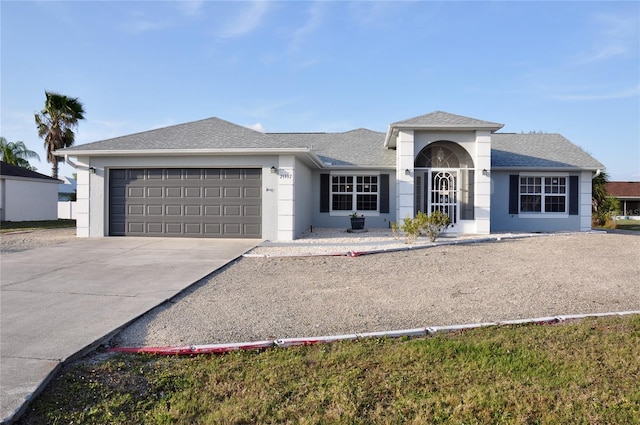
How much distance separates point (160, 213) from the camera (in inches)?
581

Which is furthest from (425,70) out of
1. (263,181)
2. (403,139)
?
(263,181)

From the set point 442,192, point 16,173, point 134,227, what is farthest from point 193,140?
point 16,173

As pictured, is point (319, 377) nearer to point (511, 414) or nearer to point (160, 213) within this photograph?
point (511, 414)

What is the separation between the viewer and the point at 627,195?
42.7m

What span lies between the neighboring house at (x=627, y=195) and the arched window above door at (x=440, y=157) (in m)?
34.5

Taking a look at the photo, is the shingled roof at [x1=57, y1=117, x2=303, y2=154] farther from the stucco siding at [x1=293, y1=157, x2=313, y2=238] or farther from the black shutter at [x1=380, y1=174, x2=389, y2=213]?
the black shutter at [x1=380, y1=174, x2=389, y2=213]

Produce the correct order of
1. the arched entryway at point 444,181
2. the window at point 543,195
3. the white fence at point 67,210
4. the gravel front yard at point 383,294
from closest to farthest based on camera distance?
the gravel front yard at point 383,294, the arched entryway at point 444,181, the window at point 543,195, the white fence at point 67,210

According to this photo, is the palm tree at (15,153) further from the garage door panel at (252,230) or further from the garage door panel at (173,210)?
the garage door panel at (252,230)

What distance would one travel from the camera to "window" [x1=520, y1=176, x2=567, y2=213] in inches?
710

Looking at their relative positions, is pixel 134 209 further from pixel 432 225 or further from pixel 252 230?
pixel 432 225

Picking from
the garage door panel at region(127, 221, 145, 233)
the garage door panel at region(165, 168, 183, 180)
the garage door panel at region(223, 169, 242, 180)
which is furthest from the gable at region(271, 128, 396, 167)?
the garage door panel at region(127, 221, 145, 233)

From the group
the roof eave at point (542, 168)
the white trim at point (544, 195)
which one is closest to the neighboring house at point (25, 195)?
the roof eave at point (542, 168)

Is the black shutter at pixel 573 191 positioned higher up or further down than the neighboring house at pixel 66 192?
further down

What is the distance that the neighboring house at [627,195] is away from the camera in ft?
139
